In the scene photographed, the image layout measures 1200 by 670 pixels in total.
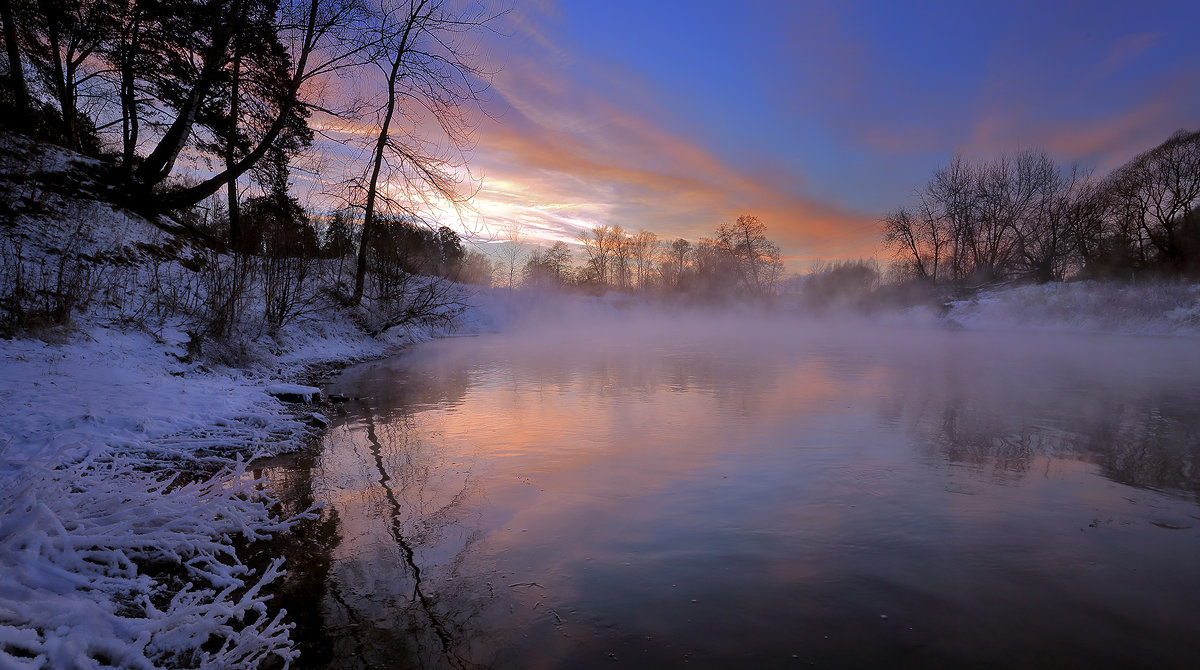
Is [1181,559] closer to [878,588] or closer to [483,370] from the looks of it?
[878,588]

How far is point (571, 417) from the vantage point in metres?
7.57

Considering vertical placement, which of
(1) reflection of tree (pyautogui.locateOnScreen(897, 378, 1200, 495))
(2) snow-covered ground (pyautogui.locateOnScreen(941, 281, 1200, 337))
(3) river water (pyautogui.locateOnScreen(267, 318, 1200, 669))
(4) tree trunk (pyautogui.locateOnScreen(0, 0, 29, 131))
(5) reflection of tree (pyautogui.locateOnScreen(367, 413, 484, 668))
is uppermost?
(4) tree trunk (pyautogui.locateOnScreen(0, 0, 29, 131))

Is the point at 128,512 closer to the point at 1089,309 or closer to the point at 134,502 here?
the point at 134,502

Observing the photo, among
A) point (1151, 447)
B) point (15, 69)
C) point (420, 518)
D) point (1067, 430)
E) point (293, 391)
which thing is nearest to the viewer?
point (420, 518)

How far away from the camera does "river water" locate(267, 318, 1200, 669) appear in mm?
2617

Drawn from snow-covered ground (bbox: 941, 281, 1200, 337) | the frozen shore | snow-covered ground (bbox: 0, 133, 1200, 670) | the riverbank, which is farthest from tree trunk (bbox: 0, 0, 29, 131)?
snow-covered ground (bbox: 941, 281, 1200, 337)

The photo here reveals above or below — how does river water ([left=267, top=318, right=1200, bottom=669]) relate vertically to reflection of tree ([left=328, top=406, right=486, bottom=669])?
above

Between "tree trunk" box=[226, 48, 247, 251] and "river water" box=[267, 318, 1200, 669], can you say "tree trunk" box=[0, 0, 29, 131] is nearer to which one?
"tree trunk" box=[226, 48, 247, 251]

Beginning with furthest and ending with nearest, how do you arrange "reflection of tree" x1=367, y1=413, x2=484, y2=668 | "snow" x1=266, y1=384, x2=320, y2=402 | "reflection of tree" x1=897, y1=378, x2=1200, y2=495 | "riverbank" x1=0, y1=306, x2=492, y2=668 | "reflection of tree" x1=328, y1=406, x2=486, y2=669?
"snow" x1=266, y1=384, x2=320, y2=402 < "reflection of tree" x1=897, y1=378, x2=1200, y2=495 < "reflection of tree" x1=367, y1=413, x2=484, y2=668 < "reflection of tree" x1=328, y1=406, x2=486, y2=669 < "riverbank" x1=0, y1=306, x2=492, y2=668

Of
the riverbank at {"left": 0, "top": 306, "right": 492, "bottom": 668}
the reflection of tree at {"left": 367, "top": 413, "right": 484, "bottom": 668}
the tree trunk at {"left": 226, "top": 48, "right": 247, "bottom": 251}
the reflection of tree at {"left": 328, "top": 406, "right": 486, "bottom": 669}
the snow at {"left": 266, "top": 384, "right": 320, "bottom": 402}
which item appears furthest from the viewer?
the tree trunk at {"left": 226, "top": 48, "right": 247, "bottom": 251}

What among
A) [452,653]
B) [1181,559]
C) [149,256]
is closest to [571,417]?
[452,653]

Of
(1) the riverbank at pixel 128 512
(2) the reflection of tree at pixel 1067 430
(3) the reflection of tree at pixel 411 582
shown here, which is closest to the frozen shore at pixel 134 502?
(1) the riverbank at pixel 128 512

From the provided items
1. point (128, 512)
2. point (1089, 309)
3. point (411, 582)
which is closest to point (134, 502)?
point (128, 512)

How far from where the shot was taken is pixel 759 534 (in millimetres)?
3830
